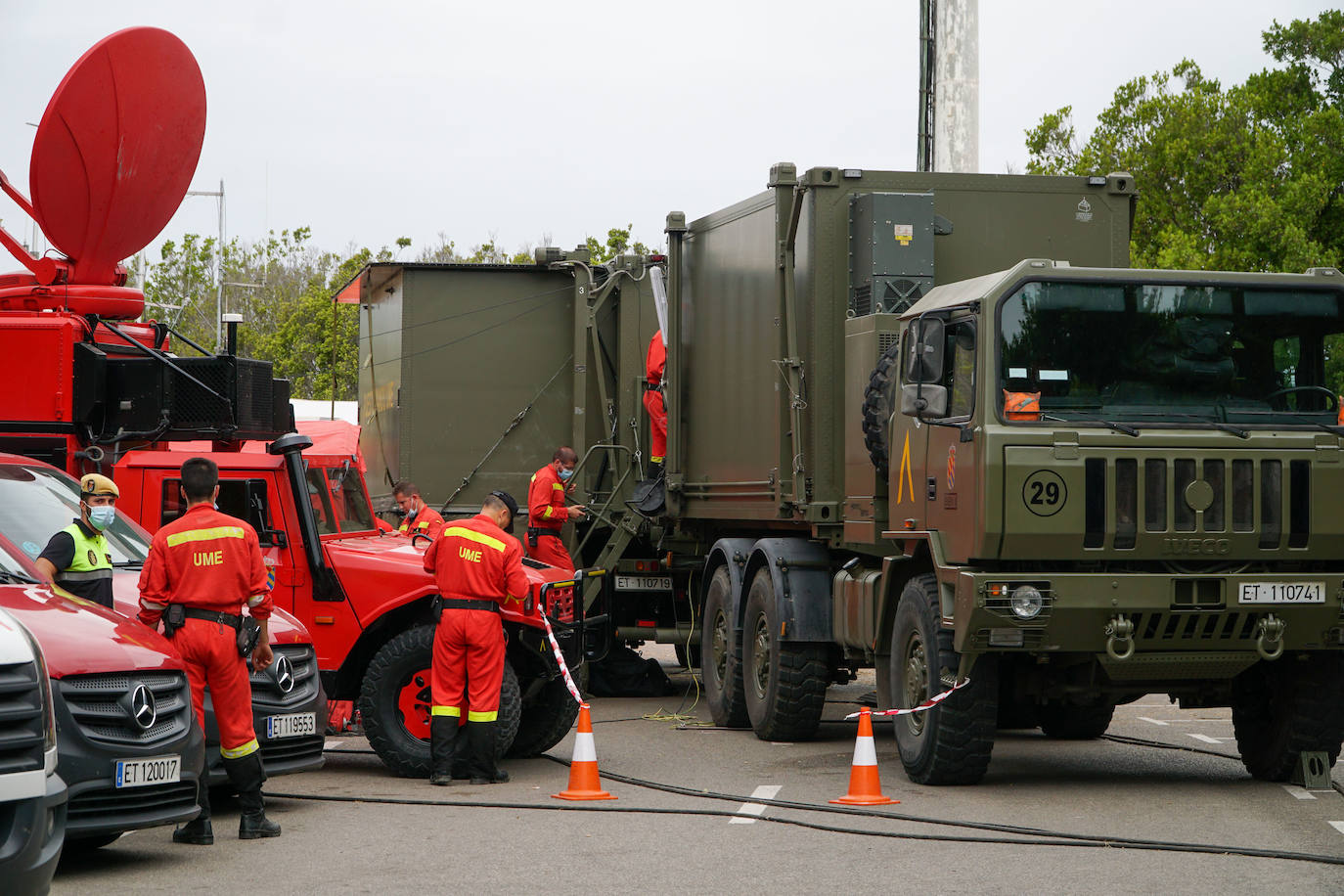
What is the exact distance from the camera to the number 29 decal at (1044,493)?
9625 millimetres

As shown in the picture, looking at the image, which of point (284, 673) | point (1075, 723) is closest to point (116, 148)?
point (284, 673)

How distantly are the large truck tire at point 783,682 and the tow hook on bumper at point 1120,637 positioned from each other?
3276 millimetres

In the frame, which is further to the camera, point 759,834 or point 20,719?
point 759,834

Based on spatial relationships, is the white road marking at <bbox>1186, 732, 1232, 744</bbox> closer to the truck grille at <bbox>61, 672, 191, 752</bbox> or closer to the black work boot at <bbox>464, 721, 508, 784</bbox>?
the black work boot at <bbox>464, 721, 508, 784</bbox>

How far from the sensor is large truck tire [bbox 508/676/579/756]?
11.5 m

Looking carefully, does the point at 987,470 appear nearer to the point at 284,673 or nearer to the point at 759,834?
the point at 759,834

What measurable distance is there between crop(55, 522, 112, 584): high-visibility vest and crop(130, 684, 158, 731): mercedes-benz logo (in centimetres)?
142

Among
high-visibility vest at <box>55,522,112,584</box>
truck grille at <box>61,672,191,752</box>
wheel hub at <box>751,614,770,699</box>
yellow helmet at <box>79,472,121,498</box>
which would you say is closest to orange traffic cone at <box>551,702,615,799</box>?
truck grille at <box>61,672,191,752</box>

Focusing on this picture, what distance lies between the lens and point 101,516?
368 inches

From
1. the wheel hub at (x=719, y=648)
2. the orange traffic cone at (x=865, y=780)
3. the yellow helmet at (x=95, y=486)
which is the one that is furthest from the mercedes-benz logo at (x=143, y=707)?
the wheel hub at (x=719, y=648)

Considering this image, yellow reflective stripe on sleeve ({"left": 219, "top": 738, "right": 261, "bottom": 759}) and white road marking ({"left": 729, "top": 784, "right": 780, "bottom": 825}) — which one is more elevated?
yellow reflective stripe on sleeve ({"left": 219, "top": 738, "right": 261, "bottom": 759})

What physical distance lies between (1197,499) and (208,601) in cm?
540

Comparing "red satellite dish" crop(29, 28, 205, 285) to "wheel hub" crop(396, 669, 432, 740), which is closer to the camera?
"wheel hub" crop(396, 669, 432, 740)

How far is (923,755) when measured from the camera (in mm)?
10375
